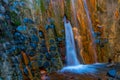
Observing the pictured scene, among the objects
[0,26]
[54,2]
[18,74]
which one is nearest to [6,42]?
[0,26]

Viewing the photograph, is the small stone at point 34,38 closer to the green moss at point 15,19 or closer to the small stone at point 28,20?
the small stone at point 28,20

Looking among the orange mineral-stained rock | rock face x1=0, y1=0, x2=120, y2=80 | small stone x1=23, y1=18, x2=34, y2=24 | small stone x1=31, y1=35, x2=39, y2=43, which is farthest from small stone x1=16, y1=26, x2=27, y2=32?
the orange mineral-stained rock

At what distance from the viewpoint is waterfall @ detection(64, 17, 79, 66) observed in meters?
7.45

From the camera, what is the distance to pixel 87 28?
8.33 m

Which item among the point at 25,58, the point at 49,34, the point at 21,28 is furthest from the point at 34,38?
the point at 49,34

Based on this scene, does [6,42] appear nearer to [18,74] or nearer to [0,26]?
[0,26]

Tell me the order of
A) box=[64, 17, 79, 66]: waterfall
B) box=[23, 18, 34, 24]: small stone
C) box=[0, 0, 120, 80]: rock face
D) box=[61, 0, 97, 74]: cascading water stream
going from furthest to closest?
box=[64, 17, 79, 66]: waterfall < box=[61, 0, 97, 74]: cascading water stream < box=[23, 18, 34, 24]: small stone < box=[0, 0, 120, 80]: rock face

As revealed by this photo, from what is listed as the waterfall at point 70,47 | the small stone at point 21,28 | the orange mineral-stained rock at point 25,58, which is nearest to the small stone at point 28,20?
the small stone at point 21,28

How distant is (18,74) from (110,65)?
146 inches

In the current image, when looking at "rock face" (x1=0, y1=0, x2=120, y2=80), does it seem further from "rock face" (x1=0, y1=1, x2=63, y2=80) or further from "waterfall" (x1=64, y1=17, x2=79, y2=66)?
"waterfall" (x1=64, y1=17, x2=79, y2=66)

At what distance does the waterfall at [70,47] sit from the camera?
7445 millimetres

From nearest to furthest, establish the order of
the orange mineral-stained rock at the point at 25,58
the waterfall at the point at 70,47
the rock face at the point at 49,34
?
the rock face at the point at 49,34 < the orange mineral-stained rock at the point at 25,58 < the waterfall at the point at 70,47

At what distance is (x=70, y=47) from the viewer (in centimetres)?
758

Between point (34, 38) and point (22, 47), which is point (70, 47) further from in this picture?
point (22, 47)
